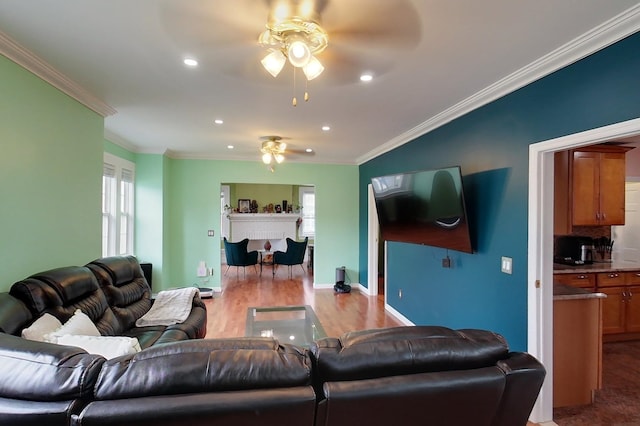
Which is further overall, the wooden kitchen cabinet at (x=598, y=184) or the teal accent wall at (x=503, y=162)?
the wooden kitchen cabinet at (x=598, y=184)

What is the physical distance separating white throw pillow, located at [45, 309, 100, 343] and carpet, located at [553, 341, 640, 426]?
3.30 meters

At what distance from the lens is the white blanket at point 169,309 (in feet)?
9.40

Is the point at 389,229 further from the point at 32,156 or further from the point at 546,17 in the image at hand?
the point at 32,156

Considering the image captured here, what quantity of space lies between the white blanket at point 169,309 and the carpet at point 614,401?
319 centimetres

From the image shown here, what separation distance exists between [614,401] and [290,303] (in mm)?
3956

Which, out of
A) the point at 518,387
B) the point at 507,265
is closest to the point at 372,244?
the point at 507,265

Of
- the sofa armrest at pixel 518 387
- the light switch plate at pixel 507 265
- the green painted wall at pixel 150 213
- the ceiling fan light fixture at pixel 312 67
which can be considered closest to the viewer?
the sofa armrest at pixel 518 387

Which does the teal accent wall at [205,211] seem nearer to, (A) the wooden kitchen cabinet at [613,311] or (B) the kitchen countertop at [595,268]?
(B) the kitchen countertop at [595,268]

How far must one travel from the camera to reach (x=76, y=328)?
1.94m

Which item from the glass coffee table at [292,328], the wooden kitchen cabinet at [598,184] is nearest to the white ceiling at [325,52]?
the wooden kitchen cabinet at [598,184]

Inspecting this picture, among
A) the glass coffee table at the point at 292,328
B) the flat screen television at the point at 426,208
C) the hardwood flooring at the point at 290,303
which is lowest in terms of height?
the hardwood flooring at the point at 290,303

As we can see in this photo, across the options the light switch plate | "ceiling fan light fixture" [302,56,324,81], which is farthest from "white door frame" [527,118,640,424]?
"ceiling fan light fixture" [302,56,324,81]

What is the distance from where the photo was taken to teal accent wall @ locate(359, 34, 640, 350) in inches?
71.1

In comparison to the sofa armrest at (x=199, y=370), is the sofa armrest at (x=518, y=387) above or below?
below
